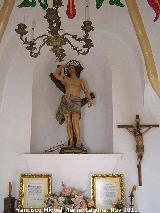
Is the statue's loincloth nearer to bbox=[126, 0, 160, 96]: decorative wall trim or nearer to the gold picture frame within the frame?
the gold picture frame

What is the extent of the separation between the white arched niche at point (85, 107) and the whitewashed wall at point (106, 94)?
0.06 ft

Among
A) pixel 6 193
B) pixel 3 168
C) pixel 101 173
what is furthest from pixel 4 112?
pixel 101 173

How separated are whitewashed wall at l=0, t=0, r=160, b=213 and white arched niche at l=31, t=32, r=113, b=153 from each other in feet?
0.06

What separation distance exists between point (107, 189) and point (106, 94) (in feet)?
5.10

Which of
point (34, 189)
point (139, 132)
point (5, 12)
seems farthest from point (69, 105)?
point (5, 12)

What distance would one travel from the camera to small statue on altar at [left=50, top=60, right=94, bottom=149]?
4.94 metres

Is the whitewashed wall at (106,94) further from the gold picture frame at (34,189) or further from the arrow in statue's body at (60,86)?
the arrow in statue's body at (60,86)

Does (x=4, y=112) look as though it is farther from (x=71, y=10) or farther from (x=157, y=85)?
(x=157, y=85)

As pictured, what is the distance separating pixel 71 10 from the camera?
3855 millimetres

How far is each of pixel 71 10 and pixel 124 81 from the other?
1.64 meters

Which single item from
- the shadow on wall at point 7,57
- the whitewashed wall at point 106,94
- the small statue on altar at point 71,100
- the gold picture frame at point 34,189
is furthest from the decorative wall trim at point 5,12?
the gold picture frame at point 34,189

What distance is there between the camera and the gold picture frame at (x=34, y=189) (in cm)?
462

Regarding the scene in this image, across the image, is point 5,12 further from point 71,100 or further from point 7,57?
point 71,100

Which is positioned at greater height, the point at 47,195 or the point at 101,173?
the point at 101,173
